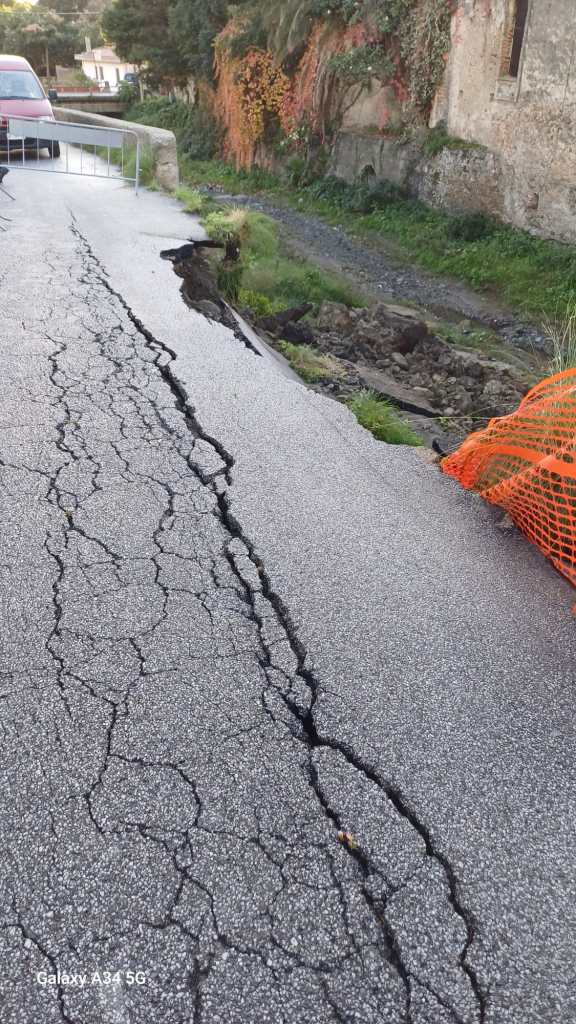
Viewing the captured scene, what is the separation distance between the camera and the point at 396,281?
54.2ft

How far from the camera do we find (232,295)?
10688mm

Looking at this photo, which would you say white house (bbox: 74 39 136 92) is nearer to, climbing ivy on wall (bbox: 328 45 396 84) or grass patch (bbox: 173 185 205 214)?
climbing ivy on wall (bbox: 328 45 396 84)

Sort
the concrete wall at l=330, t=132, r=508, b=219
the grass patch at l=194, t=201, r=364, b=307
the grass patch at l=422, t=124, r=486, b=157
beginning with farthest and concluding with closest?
the grass patch at l=422, t=124, r=486, b=157
the concrete wall at l=330, t=132, r=508, b=219
the grass patch at l=194, t=201, r=364, b=307

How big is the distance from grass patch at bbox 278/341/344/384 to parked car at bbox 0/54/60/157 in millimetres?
10567

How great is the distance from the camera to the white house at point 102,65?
54.4 meters

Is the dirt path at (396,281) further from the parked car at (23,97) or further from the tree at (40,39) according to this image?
the tree at (40,39)

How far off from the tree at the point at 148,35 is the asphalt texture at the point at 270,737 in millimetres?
33294

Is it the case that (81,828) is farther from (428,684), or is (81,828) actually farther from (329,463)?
(329,463)

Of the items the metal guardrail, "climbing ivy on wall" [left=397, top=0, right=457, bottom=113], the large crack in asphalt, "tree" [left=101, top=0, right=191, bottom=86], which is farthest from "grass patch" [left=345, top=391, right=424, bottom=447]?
"tree" [left=101, top=0, right=191, bottom=86]

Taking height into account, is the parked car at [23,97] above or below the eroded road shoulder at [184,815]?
above

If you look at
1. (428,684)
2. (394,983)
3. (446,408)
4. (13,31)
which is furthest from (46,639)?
(13,31)

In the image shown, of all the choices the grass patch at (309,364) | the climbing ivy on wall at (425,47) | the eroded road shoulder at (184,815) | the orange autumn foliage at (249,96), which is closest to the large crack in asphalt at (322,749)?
the eroded road shoulder at (184,815)

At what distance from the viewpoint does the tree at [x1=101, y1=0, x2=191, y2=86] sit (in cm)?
3331

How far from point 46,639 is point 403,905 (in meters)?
1.82
